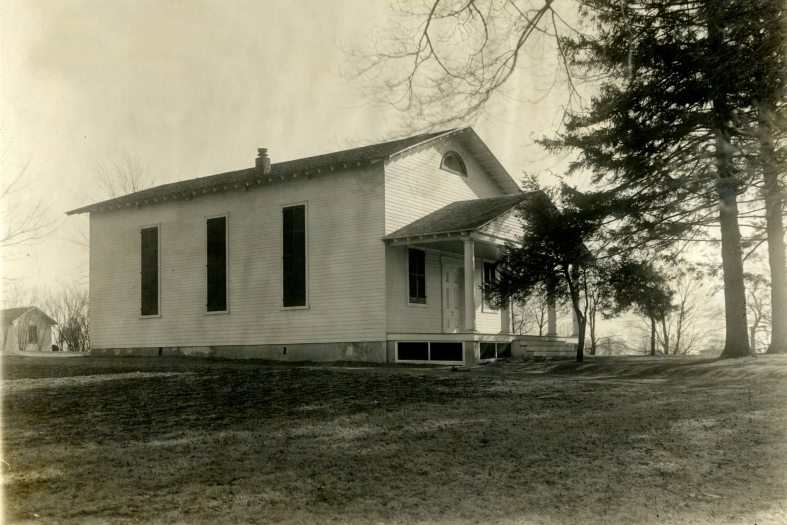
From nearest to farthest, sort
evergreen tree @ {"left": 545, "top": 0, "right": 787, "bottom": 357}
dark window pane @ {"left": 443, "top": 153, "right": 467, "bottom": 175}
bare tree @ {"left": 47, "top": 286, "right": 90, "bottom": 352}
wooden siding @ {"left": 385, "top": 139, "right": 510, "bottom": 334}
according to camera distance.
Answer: evergreen tree @ {"left": 545, "top": 0, "right": 787, "bottom": 357}
wooden siding @ {"left": 385, "top": 139, "right": 510, "bottom": 334}
dark window pane @ {"left": 443, "top": 153, "right": 467, "bottom": 175}
bare tree @ {"left": 47, "top": 286, "right": 90, "bottom": 352}

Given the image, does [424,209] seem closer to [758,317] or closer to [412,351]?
[412,351]

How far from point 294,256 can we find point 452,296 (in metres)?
4.92

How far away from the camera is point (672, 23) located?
39.1ft

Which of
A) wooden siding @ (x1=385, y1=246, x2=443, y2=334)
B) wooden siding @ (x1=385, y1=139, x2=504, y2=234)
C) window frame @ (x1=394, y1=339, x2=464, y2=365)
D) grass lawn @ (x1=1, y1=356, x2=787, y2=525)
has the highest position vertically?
wooden siding @ (x1=385, y1=139, x2=504, y2=234)

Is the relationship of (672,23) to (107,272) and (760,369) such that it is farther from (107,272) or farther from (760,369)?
(107,272)

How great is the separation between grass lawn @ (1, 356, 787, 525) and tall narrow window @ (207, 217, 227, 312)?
10.2 meters

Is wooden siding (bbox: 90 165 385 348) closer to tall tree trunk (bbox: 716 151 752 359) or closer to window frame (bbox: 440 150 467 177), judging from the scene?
window frame (bbox: 440 150 467 177)

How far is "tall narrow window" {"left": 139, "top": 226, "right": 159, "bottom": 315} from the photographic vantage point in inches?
913

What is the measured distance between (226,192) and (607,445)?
16.8 meters

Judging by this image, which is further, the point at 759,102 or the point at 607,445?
the point at 759,102

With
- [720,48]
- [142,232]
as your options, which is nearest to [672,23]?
[720,48]

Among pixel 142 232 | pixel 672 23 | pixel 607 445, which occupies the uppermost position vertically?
pixel 672 23

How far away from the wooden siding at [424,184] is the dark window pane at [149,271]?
8.81 meters

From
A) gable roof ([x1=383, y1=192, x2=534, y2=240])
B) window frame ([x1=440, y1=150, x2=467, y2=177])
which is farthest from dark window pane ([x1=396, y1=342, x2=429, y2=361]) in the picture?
window frame ([x1=440, y1=150, x2=467, y2=177])
